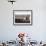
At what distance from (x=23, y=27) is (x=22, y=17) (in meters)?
0.38

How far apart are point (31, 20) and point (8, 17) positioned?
87cm

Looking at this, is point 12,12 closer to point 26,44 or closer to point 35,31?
point 35,31

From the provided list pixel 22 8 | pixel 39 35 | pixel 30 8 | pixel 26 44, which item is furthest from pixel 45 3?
pixel 26 44

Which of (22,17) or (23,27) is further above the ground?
(22,17)

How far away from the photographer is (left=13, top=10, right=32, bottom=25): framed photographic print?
4754 millimetres

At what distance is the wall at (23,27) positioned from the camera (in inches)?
187

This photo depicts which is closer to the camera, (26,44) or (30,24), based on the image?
(26,44)

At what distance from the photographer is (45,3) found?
4.75 m

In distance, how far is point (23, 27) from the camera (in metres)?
4.77

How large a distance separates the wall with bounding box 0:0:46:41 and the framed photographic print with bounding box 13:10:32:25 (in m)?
0.11

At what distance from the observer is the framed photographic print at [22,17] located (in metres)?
4.75

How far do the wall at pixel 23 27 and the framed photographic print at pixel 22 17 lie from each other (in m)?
0.11

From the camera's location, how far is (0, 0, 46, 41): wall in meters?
4.74

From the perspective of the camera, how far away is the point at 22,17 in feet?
15.7
